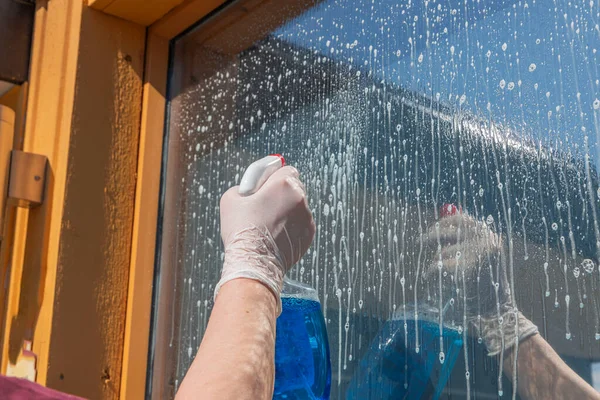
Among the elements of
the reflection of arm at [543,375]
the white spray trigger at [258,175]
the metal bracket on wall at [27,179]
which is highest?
the metal bracket on wall at [27,179]

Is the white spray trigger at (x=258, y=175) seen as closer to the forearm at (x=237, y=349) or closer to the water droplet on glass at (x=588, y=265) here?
the forearm at (x=237, y=349)

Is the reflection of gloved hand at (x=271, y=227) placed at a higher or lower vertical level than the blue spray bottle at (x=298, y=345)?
higher

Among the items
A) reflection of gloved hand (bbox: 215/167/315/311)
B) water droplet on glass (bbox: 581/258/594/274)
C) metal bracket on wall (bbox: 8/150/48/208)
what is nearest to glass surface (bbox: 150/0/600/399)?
water droplet on glass (bbox: 581/258/594/274)

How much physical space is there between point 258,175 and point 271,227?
0.25 ft

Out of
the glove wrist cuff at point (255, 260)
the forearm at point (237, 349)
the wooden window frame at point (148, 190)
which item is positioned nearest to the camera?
the forearm at point (237, 349)

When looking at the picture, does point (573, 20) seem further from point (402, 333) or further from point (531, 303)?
point (402, 333)

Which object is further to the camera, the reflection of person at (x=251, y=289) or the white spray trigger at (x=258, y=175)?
the white spray trigger at (x=258, y=175)

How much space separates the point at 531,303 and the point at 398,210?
235mm

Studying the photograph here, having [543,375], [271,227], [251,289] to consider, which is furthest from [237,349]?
[543,375]

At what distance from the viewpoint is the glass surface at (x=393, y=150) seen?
811 mm

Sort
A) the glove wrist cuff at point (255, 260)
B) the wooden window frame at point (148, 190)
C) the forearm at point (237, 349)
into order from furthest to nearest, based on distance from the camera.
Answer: the wooden window frame at point (148, 190)
the glove wrist cuff at point (255, 260)
the forearm at point (237, 349)

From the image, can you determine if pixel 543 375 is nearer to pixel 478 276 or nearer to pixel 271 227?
pixel 478 276

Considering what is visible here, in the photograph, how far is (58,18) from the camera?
1.48 metres

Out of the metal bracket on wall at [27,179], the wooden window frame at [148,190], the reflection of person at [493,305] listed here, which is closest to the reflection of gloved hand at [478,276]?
the reflection of person at [493,305]
